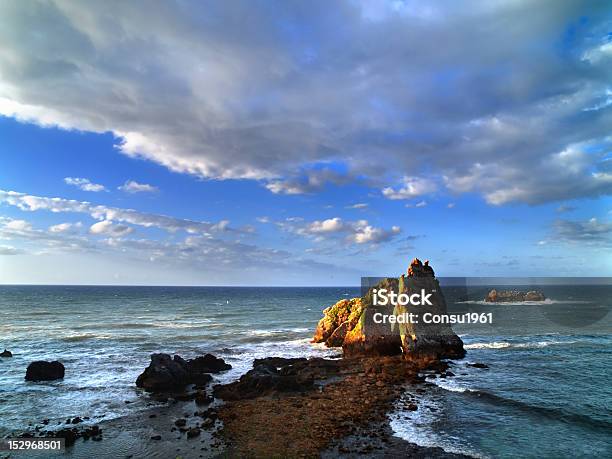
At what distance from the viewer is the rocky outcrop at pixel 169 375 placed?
35812 millimetres

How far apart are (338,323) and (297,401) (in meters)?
28.9

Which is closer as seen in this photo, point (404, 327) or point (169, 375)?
point (169, 375)

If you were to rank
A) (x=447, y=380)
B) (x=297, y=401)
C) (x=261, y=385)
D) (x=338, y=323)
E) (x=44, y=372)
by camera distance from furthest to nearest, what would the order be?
(x=338, y=323) → (x=44, y=372) → (x=447, y=380) → (x=261, y=385) → (x=297, y=401)

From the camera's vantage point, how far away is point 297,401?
31.6 m

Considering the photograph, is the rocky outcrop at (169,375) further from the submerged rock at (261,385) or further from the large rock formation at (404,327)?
the large rock formation at (404,327)

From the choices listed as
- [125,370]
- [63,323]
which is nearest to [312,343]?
[125,370]

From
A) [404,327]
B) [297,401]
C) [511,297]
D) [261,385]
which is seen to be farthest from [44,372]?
[511,297]

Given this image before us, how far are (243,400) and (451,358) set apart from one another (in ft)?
93.5

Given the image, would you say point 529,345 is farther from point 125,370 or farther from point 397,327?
point 125,370

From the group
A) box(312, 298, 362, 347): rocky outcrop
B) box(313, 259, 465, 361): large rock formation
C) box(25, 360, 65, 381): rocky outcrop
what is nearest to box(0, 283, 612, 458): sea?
box(25, 360, 65, 381): rocky outcrop

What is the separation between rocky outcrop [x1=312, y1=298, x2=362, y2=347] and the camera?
5585 cm

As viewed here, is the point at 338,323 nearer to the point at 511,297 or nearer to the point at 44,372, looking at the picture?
the point at 44,372

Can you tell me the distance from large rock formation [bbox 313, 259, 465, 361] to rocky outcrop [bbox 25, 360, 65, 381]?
33.4m

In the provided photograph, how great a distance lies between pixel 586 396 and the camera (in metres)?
32.9
